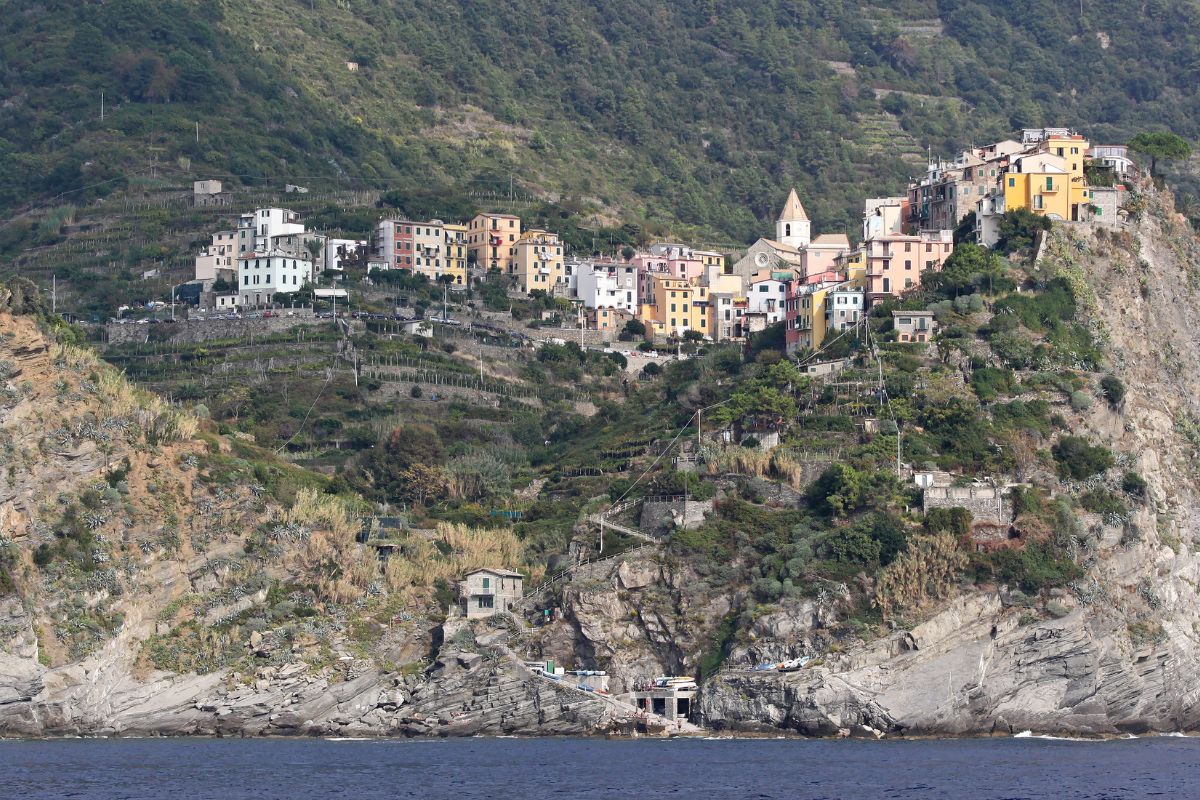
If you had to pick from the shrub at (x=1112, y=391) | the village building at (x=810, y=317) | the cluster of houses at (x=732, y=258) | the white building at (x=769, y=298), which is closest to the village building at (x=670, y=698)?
the cluster of houses at (x=732, y=258)

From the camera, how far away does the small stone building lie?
9800cm

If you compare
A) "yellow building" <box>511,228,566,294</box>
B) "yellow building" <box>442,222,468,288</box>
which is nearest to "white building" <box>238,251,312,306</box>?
"yellow building" <box>442,222,468,288</box>

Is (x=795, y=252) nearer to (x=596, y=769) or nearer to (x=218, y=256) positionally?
(x=218, y=256)

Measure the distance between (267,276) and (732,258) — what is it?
3088cm

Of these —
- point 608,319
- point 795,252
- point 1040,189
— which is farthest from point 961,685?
point 795,252

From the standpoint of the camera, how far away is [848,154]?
19900 centimetres

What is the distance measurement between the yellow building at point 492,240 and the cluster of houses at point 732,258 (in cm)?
6

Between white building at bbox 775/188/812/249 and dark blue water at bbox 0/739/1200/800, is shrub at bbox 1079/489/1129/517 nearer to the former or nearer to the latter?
dark blue water at bbox 0/739/1200/800

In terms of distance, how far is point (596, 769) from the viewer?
82.5m

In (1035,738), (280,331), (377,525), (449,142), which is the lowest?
(1035,738)

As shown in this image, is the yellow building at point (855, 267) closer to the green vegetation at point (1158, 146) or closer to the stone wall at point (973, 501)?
the green vegetation at point (1158, 146)

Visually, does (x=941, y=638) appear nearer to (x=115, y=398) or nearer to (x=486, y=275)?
(x=115, y=398)

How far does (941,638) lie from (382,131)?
95.9 m

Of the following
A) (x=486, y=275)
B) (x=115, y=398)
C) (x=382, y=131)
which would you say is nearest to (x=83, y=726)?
(x=115, y=398)
